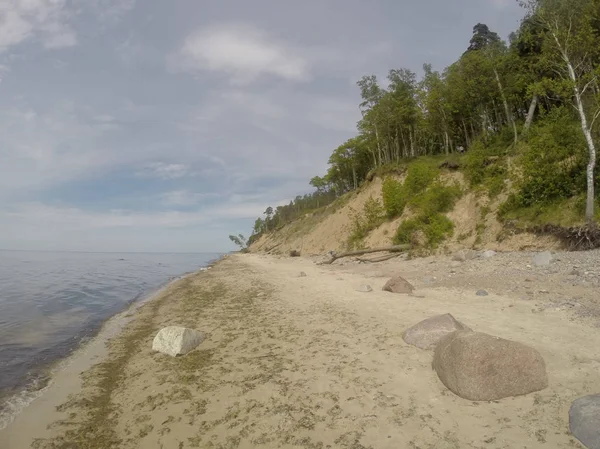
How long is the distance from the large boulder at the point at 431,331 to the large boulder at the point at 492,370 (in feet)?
3.79

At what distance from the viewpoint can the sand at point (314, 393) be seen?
367 cm

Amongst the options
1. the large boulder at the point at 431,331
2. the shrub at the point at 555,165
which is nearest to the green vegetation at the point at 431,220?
the shrub at the point at 555,165

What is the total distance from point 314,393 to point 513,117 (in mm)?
37164

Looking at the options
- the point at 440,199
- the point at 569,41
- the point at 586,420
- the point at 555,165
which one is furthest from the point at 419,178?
the point at 586,420

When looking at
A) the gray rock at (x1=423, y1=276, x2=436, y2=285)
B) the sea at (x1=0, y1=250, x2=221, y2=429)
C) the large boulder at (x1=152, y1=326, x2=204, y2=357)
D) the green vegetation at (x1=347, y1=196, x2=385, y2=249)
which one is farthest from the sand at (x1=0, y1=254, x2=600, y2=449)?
the green vegetation at (x1=347, y1=196, x2=385, y2=249)

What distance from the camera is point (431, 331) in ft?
19.1

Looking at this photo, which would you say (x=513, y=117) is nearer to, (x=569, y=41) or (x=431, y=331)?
(x=569, y=41)

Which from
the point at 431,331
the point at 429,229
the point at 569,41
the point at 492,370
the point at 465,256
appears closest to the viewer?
the point at 492,370

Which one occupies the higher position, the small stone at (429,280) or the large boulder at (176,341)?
the small stone at (429,280)

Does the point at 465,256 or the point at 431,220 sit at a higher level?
the point at 431,220

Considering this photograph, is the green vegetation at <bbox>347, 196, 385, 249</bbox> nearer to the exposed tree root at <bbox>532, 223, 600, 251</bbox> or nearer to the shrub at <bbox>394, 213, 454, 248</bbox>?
the shrub at <bbox>394, 213, 454, 248</bbox>

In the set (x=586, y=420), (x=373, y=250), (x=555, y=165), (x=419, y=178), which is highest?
(x=419, y=178)

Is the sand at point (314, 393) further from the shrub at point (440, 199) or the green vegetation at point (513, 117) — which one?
the shrub at point (440, 199)

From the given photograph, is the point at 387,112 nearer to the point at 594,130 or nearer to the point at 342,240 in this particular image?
the point at 342,240
